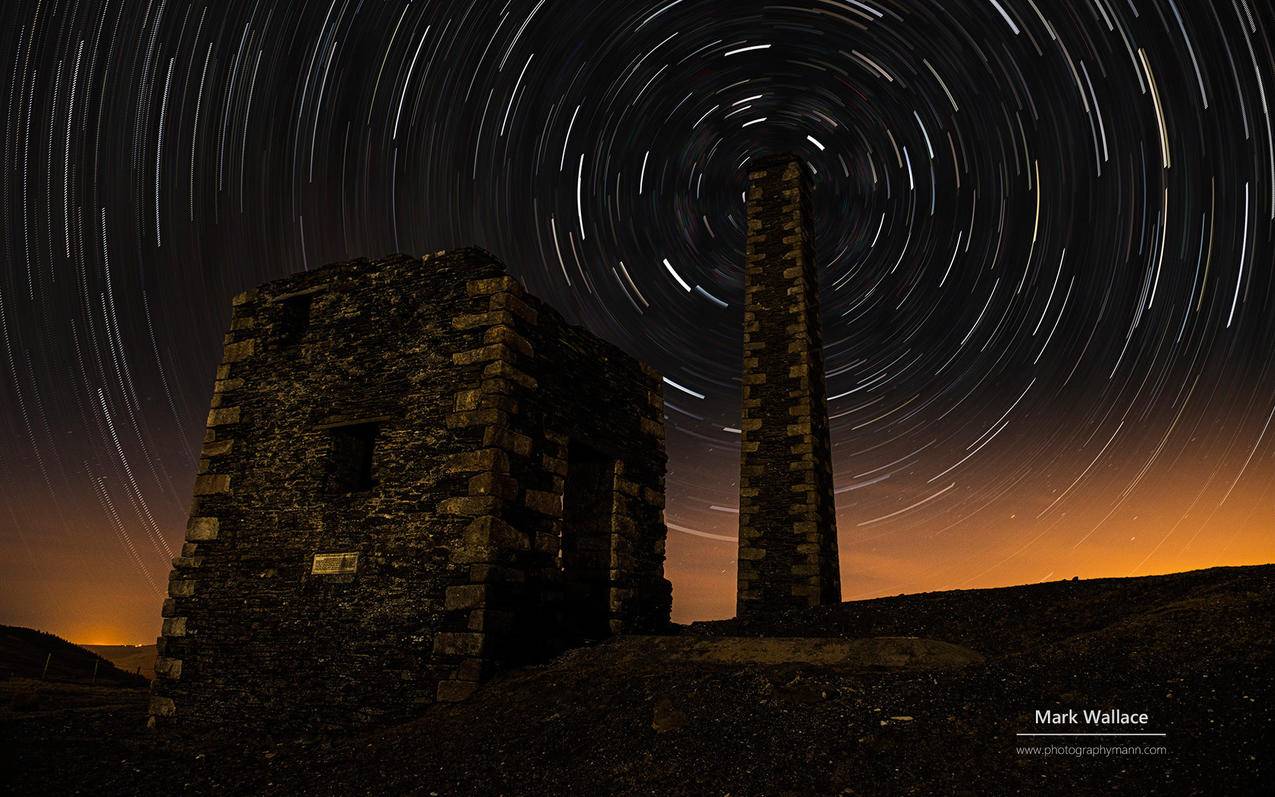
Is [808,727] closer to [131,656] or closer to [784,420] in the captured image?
[784,420]

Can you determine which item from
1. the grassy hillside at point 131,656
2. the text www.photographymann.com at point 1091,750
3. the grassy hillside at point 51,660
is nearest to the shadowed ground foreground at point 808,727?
the text www.photographymann.com at point 1091,750

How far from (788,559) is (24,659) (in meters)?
34.1

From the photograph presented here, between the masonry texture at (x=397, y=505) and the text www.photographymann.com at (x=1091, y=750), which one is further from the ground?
the masonry texture at (x=397, y=505)

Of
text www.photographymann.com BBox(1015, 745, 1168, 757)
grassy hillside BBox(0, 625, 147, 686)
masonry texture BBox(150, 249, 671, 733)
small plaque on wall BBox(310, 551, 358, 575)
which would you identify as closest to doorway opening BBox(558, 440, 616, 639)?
masonry texture BBox(150, 249, 671, 733)

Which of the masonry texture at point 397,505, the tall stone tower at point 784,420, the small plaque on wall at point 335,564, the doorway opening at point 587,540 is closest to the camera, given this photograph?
the masonry texture at point 397,505

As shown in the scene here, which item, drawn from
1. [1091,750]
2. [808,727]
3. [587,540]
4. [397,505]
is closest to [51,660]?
[397,505]

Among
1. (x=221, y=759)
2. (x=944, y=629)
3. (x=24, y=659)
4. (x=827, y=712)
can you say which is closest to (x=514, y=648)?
(x=221, y=759)

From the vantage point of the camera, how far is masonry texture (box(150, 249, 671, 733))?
813cm

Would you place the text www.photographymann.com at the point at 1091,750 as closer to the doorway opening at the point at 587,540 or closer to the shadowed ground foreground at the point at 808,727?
the shadowed ground foreground at the point at 808,727

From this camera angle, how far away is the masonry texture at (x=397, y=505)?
8133mm

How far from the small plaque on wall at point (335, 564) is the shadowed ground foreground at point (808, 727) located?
178cm

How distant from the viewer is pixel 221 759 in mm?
7711

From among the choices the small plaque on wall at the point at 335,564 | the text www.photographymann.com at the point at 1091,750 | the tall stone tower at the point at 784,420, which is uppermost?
the tall stone tower at the point at 784,420

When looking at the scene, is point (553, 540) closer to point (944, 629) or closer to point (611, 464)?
point (611, 464)
